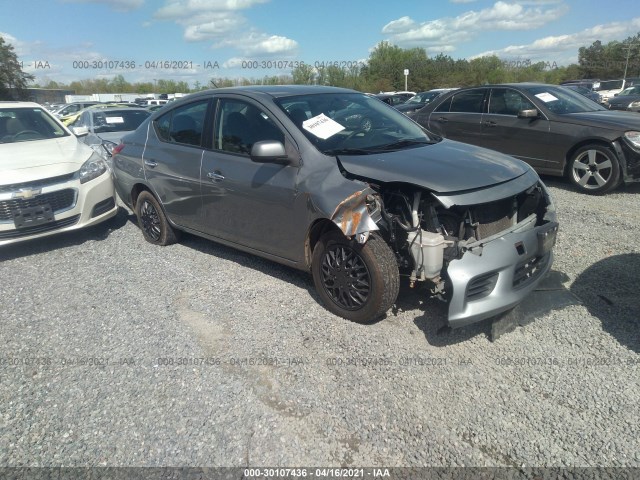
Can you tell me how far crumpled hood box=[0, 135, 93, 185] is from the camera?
16.3 ft

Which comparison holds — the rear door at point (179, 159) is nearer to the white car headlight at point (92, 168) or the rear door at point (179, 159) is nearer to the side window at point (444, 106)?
the white car headlight at point (92, 168)

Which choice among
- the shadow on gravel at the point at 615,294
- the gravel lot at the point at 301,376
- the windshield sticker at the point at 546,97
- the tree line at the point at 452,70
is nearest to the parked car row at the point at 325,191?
the gravel lot at the point at 301,376

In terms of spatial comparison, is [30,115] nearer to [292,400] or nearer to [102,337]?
[102,337]

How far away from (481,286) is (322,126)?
177 cm

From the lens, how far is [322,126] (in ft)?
12.2

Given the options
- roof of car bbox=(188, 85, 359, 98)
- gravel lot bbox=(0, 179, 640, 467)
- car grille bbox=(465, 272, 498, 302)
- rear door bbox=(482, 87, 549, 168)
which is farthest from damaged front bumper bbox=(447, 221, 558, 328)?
rear door bbox=(482, 87, 549, 168)

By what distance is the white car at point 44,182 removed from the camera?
4887 mm

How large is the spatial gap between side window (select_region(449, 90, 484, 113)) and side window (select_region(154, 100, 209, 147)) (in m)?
5.22

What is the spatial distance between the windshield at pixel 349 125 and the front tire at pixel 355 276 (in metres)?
0.75

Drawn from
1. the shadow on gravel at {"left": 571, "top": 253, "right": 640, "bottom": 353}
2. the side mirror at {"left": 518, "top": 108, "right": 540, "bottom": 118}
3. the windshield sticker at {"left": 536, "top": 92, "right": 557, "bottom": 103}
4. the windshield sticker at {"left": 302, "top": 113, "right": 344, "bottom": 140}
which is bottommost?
the shadow on gravel at {"left": 571, "top": 253, "right": 640, "bottom": 353}

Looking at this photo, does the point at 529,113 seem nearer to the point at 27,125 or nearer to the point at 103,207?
the point at 103,207

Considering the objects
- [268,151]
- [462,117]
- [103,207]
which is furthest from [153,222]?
[462,117]

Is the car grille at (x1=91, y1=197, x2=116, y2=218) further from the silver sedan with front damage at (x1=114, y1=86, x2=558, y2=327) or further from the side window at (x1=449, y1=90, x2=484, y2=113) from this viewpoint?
the side window at (x1=449, y1=90, x2=484, y2=113)

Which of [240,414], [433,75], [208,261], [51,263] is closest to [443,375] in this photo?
[240,414]
